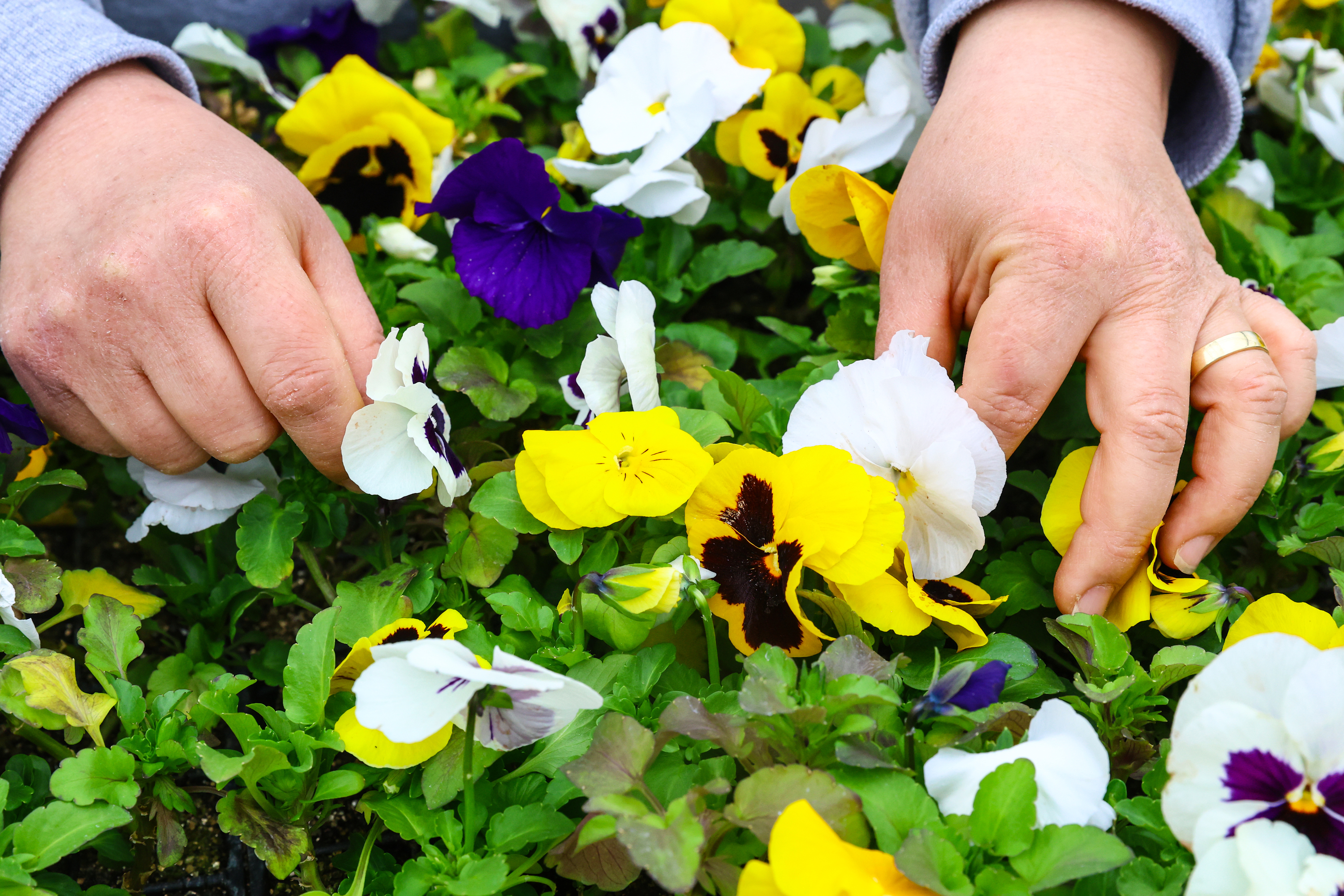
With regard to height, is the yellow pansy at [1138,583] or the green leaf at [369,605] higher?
the yellow pansy at [1138,583]

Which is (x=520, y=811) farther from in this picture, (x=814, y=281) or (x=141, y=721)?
(x=814, y=281)

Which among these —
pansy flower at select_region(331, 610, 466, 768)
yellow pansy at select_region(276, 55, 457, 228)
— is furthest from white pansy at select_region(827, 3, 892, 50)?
pansy flower at select_region(331, 610, 466, 768)

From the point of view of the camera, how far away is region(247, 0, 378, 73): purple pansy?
1.55m

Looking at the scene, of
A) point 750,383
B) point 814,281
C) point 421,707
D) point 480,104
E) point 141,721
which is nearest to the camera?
point 421,707

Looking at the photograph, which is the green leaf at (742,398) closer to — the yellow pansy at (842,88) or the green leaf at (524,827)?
the green leaf at (524,827)

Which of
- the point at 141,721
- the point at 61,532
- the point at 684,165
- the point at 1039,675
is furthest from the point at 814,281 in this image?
the point at 61,532

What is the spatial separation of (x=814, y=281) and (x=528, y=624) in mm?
593

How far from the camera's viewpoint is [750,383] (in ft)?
3.13

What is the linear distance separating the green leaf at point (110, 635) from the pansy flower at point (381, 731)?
0.61ft

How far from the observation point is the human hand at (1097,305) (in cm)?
87

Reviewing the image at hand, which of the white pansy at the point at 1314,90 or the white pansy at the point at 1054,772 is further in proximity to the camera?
the white pansy at the point at 1314,90

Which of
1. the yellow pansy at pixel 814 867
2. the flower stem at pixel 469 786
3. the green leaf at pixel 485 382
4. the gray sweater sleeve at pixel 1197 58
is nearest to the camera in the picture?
the yellow pansy at pixel 814 867

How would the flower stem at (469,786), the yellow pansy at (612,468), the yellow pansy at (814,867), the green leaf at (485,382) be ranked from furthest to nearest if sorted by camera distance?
1. the green leaf at (485,382)
2. the yellow pansy at (612,468)
3. the flower stem at (469,786)
4. the yellow pansy at (814,867)

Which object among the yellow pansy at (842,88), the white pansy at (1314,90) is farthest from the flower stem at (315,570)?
the white pansy at (1314,90)
